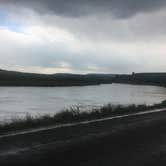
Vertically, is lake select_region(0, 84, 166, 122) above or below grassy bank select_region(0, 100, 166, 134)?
below

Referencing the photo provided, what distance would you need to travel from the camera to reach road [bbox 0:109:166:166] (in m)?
6.64

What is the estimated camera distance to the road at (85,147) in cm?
664

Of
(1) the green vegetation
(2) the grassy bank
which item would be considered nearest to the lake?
(2) the grassy bank

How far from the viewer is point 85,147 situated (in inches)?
312

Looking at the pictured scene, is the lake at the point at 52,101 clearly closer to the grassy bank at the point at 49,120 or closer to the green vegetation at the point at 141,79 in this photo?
the grassy bank at the point at 49,120

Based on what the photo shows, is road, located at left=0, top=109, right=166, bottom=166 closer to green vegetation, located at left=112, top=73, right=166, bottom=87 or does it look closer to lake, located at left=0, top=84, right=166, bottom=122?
lake, located at left=0, top=84, right=166, bottom=122

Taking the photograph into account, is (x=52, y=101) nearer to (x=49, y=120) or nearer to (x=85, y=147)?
(x=49, y=120)

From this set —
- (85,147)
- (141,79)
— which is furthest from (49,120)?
(141,79)

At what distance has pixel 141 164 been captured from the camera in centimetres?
654

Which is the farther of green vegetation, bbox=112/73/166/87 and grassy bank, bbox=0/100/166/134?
green vegetation, bbox=112/73/166/87

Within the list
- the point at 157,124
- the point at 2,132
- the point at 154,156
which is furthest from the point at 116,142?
the point at 157,124

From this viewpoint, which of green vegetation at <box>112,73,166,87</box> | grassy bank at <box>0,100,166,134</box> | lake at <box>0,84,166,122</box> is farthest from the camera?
A: green vegetation at <box>112,73,166,87</box>

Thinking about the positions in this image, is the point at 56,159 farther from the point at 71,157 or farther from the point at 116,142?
the point at 116,142

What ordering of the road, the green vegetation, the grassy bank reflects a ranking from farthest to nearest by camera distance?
1. the green vegetation
2. the grassy bank
3. the road
